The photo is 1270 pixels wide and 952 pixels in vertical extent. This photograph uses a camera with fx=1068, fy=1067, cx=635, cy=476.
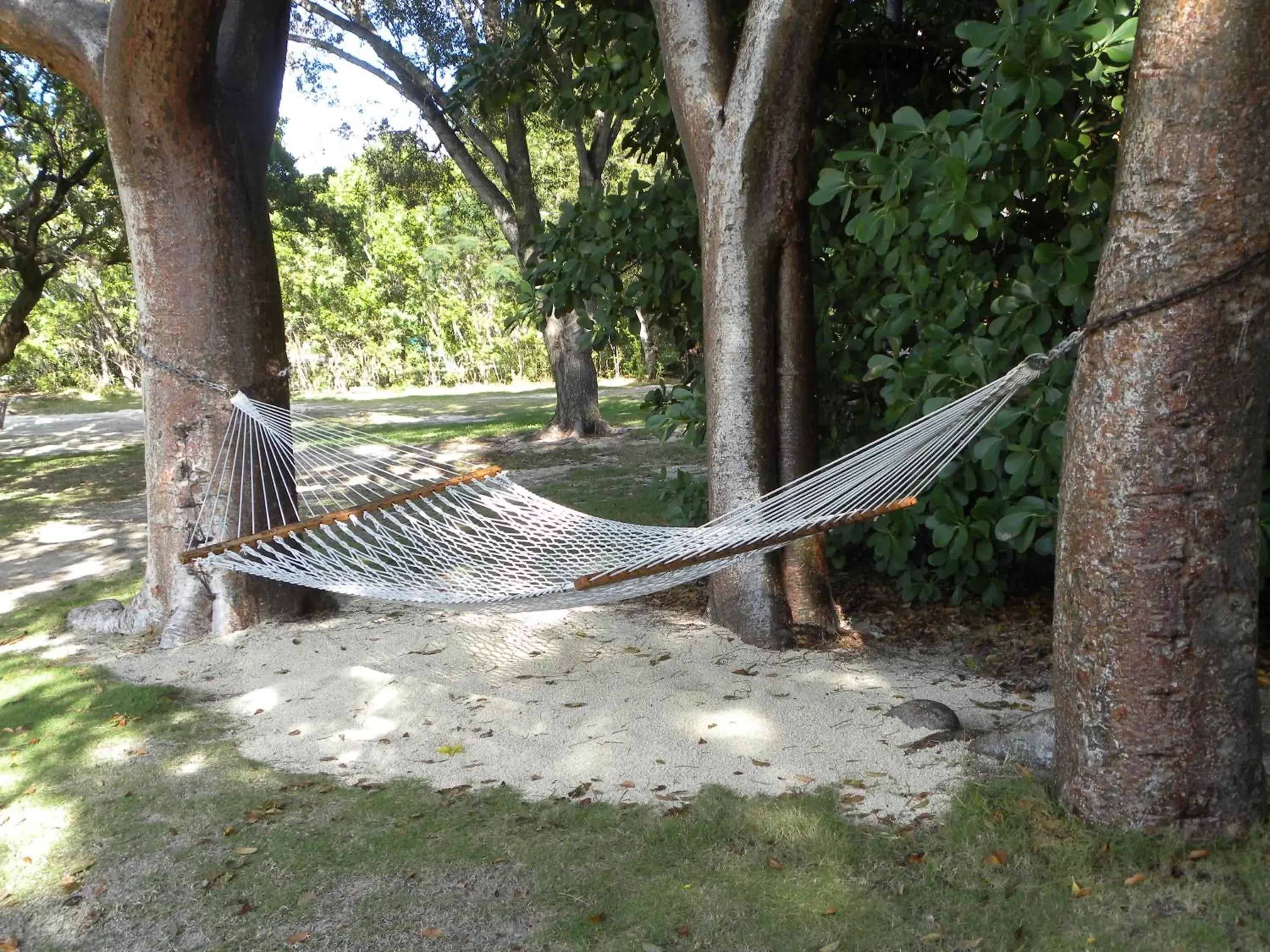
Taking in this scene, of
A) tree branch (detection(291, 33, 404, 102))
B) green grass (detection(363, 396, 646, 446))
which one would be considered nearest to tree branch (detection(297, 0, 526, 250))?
tree branch (detection(291, 33, 404, 102))

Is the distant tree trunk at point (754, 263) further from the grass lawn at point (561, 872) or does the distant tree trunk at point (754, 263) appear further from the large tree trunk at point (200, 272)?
the large tree trunk at point (200, 272)

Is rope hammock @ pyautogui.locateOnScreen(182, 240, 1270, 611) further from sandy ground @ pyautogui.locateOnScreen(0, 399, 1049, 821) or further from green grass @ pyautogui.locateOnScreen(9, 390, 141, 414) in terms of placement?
green grass @ pyautogui.locateOnScreen(9, 390, 141, 414)

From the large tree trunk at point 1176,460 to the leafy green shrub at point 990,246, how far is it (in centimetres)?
65

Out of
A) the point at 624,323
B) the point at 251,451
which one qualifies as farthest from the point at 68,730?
the point at 624,323

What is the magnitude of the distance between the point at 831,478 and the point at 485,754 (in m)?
1.14

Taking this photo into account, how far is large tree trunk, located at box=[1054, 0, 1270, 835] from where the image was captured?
1.85 metres

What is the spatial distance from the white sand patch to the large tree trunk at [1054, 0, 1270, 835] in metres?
0.49

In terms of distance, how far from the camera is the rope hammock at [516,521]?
7.84 ft

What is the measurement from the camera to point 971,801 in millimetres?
2258

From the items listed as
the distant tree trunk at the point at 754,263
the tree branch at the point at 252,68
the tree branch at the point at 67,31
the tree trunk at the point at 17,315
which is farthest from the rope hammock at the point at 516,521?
the tree trunk at the point at 17,315

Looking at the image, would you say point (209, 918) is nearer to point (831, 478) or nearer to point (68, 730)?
point (68, 730)

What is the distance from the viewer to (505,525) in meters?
3.40

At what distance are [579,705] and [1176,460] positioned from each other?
1687 millimetres

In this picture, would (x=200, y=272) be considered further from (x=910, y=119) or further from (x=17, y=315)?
(x=17, y=315)
